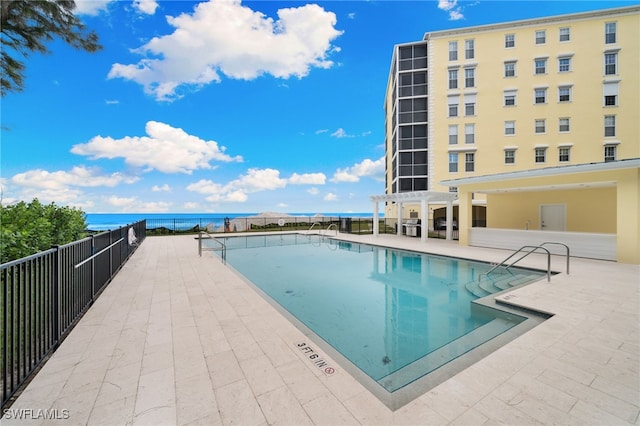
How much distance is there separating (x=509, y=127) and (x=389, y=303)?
2180cm

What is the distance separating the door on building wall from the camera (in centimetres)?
1212

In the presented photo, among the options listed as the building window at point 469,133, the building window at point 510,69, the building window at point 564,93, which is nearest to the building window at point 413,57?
the building window at point 510,69

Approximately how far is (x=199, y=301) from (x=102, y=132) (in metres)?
18.9

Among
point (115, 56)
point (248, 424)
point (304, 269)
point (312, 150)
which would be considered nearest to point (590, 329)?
point (248, 424)

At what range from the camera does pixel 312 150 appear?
3394 centimetres

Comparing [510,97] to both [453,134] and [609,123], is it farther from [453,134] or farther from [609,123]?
[609,123]

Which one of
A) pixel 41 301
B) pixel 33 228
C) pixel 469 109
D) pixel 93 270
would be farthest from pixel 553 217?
pixel 33 228

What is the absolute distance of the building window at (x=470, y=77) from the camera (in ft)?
69.7

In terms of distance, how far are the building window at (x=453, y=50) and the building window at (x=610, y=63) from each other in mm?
10087

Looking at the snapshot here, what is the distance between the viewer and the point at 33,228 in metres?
3.85

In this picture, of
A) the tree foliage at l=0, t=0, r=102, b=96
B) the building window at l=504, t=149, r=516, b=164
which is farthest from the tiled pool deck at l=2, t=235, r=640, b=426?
the building window at l=504, t=149, r=516, b=164

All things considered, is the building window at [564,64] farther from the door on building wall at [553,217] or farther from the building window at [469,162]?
the door on building wall at [553,217]

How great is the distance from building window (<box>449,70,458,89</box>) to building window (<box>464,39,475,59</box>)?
1.38 metres

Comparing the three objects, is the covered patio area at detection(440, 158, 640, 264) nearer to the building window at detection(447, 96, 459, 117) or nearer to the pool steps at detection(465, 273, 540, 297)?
the pool steps at detection(465, 273, 540, 297)
